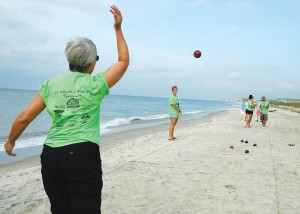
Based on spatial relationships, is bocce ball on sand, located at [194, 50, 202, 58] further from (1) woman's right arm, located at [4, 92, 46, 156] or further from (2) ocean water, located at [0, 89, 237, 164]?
(1) woman's right arm, located at [4, 92, 46, 156]

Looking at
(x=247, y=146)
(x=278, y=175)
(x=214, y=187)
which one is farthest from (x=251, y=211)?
(x=247, y=146)

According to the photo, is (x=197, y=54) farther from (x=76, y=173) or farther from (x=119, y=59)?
(x=76, y=173)

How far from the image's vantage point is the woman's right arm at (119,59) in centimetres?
239

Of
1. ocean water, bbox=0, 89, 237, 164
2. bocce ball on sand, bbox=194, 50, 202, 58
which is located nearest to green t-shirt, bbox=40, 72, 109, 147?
bocce ball on sand, bbox=194, 50, 202, 58

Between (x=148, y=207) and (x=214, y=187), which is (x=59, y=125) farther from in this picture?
(x=214, y=187)

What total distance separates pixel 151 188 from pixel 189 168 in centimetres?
184

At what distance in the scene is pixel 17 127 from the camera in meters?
2.39

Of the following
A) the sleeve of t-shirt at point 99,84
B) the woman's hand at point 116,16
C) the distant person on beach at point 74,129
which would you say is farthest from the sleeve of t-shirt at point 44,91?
the woman's hand at point 116,16

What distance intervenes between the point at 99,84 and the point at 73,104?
24cm

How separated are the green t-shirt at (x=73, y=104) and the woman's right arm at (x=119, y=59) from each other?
0.06m

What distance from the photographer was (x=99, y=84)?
232 centimetres

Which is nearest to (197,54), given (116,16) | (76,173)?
(116,16)

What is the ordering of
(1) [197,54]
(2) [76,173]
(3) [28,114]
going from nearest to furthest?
(2) [76,173], (3) [28,114], (1) [197,54]

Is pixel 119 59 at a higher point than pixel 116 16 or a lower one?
lower
